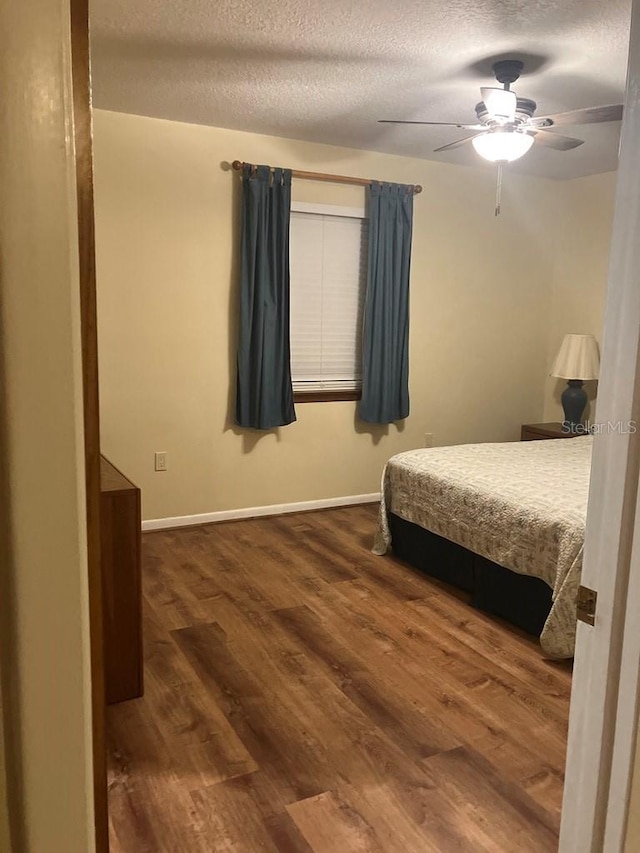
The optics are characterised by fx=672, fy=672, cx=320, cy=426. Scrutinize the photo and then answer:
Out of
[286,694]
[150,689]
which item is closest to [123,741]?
[150,689]

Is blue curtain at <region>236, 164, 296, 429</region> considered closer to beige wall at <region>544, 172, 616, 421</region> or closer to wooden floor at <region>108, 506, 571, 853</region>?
wooden floor at <region>108, 506, 571, 853</region>

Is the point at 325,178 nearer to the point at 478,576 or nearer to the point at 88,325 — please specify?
the point at 478,576

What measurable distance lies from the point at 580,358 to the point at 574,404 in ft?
1.28

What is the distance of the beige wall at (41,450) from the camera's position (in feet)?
1.49

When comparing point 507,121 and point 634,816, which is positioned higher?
point 507,121

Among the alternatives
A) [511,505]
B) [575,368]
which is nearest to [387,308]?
[575,368]

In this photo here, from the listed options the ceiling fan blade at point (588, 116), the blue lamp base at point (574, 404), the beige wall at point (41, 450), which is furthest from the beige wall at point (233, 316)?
the beige wall at point (41, 450)

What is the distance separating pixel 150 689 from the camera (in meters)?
2.63

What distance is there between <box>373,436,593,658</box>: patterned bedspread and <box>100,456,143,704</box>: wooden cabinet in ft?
5.59

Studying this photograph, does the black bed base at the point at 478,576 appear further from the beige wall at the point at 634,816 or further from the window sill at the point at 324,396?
the beige wall at the point at 634,816

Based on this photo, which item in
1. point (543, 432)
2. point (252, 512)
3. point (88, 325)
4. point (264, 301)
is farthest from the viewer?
point (543, 432)

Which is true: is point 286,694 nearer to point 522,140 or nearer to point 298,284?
point 522,140

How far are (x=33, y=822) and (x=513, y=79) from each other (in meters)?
3.56

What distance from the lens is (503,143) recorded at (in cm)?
315
